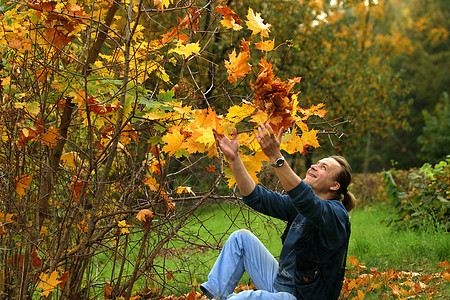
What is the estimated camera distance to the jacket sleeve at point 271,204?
2.72m

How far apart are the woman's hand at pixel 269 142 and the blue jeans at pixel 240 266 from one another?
89cm

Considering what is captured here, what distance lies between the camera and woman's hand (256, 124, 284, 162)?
85.0 inches

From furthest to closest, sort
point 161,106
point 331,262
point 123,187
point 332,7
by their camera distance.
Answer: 1. point 332,7
2. point 123,187
3. point 331,262
4. point 161,106

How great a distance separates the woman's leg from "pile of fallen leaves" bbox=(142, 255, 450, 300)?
87 cm

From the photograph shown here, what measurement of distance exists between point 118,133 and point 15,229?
106cm

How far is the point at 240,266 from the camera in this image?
9.61 feet

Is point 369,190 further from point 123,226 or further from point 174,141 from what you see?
point 174,141

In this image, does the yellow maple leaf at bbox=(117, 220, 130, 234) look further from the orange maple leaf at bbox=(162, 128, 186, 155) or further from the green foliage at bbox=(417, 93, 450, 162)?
the green foliage at bbox=(417, 93, 450, 162)

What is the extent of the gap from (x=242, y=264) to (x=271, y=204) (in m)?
0.43

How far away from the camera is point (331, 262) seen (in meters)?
2.54

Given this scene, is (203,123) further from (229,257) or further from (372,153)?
(372,153)

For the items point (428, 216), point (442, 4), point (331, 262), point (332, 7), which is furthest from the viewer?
point (442, 4)

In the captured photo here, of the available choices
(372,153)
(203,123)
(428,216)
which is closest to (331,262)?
(203,123)

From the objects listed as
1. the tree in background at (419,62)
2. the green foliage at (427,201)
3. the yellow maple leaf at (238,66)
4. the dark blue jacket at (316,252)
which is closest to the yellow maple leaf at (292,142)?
the dark blue jacket at (316,252)
